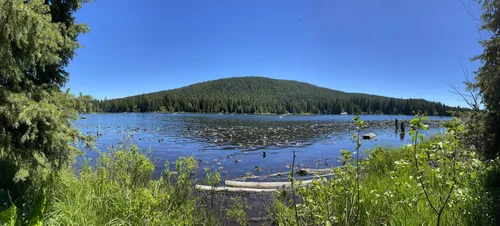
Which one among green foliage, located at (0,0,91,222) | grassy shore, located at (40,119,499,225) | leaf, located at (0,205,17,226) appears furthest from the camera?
grassy shore, located at (40,119,499,225)

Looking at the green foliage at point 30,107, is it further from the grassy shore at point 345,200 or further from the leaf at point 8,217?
the grassy shore at point 345,200

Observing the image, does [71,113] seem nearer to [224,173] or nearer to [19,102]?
[19,102]

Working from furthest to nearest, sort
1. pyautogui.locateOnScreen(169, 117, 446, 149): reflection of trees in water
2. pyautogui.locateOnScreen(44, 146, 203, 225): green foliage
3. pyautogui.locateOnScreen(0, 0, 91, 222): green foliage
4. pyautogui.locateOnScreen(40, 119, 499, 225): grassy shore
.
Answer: pyautogui.locateOnScreen(169, 117, 446, 149): reflection of trees in water → pyautogui.locateOnScreen(44, 146, 203, 225): green foliage → pyautogui.locateOnScreen(40, 119, 499, 225): grassy shore → pyautogui.locateOnScreen(0, 0, 91, 222): green foliage

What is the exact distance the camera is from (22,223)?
11.5 feet

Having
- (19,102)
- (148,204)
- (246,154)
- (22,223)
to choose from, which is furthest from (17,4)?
(246,154)

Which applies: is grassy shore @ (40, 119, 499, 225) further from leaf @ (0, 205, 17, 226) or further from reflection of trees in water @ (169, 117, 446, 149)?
reflection of trees in water @ (169, 117, 446, 149)

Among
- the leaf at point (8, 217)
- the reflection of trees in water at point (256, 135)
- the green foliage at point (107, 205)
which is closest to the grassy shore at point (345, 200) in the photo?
the green foliage at point (107, 205)

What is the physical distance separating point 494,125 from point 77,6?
8722mm

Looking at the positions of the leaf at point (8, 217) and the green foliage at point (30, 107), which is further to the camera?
the green foliage at point (30, 107)

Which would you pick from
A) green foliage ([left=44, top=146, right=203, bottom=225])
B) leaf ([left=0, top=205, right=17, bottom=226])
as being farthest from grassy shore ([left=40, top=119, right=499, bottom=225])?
leaf ([left=0, top=205, right=17, bottom=226])

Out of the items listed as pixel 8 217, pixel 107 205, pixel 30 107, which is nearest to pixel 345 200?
pixel 107 205

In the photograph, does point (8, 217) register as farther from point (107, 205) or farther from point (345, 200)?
point (345, 200)

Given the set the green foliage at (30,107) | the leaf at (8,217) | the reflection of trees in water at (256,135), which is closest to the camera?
the leaf at (8,217)

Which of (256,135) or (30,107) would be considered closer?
(30,107)
